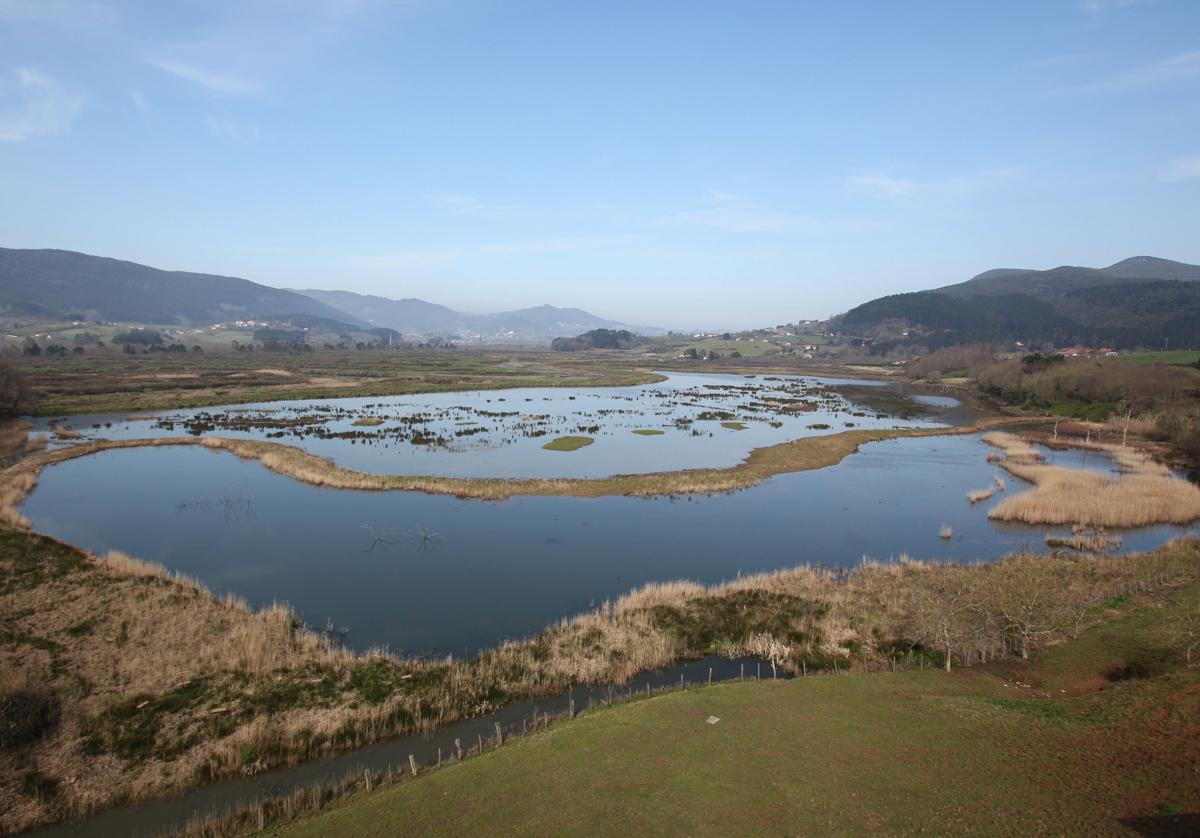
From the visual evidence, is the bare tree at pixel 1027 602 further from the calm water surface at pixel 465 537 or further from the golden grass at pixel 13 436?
the golden grass at pixel 13 436

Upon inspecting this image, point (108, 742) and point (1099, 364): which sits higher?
point (1099, 364)

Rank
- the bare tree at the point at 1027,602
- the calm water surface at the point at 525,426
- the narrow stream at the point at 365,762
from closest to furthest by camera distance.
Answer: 1. the narrow stream at the point at 365,762
2. the bare tree at the point at 1027,602
3. the calm water surface at the point at 525,426

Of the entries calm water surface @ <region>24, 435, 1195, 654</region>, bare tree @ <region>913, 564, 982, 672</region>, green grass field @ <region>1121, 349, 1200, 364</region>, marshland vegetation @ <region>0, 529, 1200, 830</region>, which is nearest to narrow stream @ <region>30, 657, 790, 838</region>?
marshland vegetation @ <region>0, 529, 1200, 830</region>

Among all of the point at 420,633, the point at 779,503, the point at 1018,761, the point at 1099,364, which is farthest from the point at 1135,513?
the point at 1099,364

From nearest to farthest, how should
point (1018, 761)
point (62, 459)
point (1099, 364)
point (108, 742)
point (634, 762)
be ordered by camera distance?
point (1018, 761) < point (634, 762) < point (108, 742) < point (62, 459) < point (1099, 364)

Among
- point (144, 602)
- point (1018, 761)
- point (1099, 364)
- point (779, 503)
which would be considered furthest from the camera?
point (1099, 364)

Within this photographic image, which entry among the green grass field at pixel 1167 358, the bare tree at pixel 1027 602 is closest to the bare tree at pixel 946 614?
the bare tree at pixel 1027 602

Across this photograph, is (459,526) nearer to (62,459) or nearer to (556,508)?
(556,508)
